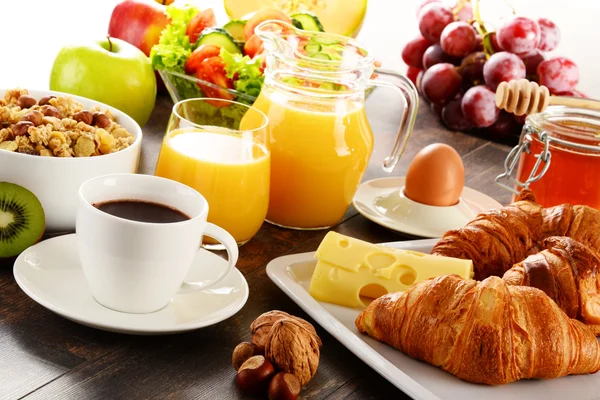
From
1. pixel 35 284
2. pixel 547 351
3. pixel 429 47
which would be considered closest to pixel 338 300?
pixel 547 351

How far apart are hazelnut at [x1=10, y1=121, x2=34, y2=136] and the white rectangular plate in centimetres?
41

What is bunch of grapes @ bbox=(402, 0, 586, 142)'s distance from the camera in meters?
1.86

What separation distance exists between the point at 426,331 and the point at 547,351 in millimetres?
144

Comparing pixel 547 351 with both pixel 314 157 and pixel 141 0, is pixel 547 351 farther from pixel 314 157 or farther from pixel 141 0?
pixel 141 0

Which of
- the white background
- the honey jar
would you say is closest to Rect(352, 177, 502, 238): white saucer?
the honey jar

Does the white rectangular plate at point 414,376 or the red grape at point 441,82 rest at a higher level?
the red grape at point 441,82

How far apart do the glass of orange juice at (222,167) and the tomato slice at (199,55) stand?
14.9 inches

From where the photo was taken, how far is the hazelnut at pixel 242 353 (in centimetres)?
93

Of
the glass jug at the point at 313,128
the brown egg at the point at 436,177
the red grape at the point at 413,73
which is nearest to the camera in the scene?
the glass jug at the point at 313,128

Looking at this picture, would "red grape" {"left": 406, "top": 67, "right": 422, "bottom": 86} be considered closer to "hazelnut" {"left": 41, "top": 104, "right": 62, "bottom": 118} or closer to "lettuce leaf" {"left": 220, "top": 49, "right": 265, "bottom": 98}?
"lettuce leaf" {"left": 220, "top": 49, "right": 265, "bottom": 98}

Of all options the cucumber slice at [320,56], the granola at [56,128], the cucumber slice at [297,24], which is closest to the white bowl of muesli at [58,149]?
the granola at [56,128]

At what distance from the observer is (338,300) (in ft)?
3.60

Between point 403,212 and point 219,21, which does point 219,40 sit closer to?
point 403,212

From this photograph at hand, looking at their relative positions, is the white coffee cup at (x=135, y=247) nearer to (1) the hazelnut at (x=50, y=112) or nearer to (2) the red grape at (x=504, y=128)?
(1) the hazelnut at (x=50, y=112)
